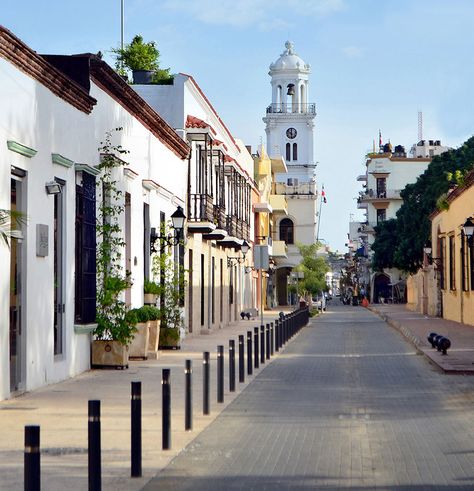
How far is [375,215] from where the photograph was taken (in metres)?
129

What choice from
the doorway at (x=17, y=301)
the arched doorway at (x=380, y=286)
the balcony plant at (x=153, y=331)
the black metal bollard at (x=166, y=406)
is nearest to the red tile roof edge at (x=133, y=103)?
the balcony plant at (x=153, y=331)

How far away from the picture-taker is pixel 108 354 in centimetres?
2325

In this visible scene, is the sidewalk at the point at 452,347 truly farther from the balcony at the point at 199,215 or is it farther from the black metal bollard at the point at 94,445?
the black metal bollard at the point at 94,445

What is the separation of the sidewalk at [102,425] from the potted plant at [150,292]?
17.8ft

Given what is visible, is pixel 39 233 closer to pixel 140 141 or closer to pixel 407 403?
pixel 407 403

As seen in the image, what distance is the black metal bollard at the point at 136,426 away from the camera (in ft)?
33.8

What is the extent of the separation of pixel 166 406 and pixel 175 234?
1919cm

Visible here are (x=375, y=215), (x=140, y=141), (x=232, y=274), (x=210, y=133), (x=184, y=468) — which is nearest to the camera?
(x=184, y=468)

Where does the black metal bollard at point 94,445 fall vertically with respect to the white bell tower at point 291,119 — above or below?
below

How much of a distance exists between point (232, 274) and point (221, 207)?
11.3 m

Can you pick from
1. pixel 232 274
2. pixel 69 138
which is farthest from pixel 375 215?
pixel 69 138

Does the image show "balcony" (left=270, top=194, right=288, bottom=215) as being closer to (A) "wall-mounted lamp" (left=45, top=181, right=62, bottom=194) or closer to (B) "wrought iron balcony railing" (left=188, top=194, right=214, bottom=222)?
(B) "wrought iron balcony railing" (left=188, top=194, right=214, bottom=222)

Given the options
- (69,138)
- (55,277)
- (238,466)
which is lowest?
(238,466)

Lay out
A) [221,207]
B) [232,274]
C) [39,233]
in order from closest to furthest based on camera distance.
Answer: [39,233]
[221,207]
[232,274]
